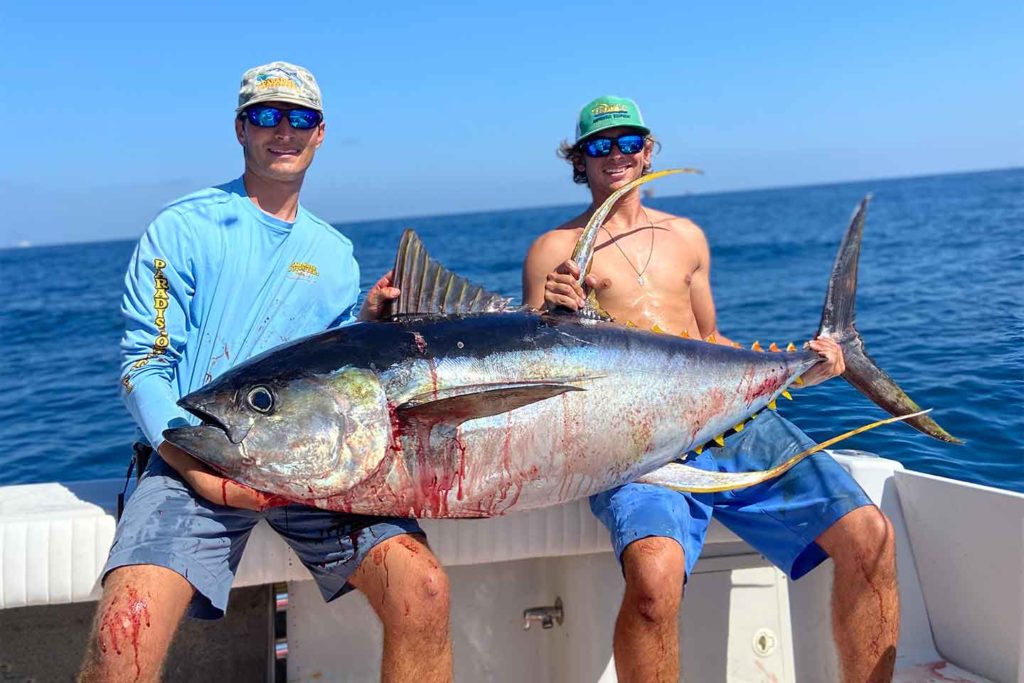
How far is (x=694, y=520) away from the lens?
2.63 m

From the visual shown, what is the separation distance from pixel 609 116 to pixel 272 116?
133cm

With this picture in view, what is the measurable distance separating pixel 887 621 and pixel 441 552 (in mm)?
1400

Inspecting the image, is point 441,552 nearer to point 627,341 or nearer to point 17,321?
point 627,341

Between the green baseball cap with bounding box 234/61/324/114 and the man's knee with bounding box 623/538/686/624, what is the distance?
1.88 m

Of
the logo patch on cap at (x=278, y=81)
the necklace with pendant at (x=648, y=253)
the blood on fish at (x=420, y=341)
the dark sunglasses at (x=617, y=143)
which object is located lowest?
the blood on fish at (x=420, y=341)

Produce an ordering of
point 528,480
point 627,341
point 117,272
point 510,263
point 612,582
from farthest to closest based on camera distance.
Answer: point 117,272, point 510,263, point 612,582, point 627,341, point 528,480

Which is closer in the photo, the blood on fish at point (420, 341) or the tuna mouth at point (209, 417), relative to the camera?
the tuna mouth at point (209, 417)

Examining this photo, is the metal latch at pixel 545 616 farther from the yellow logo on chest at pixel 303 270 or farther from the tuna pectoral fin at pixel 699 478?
the yellow logo on chest at pixel 303 270

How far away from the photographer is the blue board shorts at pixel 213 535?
2.23m

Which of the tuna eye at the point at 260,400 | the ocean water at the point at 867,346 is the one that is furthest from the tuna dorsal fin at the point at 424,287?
the ocean water at the point at 867,346

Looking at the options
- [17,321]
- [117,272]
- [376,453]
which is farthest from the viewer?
[117,272]

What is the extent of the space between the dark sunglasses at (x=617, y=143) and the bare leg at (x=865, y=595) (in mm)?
1636

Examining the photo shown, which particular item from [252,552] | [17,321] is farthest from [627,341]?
[17,321]

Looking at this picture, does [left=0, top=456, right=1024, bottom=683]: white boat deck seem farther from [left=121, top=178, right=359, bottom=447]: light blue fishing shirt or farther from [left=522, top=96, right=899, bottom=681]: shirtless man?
[left=121, top=178, right=359, bottom=447]: light blue fishing shirt
